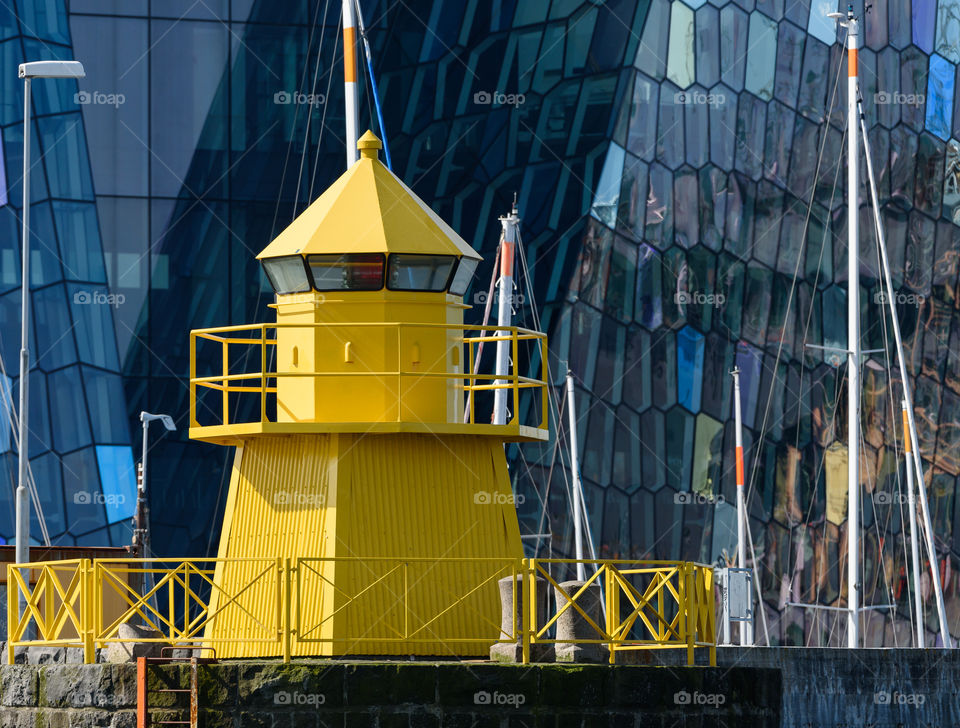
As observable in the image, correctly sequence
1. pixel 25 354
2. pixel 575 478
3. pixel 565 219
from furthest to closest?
pixel 565 219 < pixel 575 478 < pixel 25 354

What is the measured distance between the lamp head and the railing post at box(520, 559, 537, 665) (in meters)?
15.0

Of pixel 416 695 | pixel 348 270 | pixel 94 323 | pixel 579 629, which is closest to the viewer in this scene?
pixel 416 695

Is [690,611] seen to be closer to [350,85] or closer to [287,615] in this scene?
[287,615]

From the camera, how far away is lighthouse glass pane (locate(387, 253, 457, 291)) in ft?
57.0

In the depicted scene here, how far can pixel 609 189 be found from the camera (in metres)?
46.0

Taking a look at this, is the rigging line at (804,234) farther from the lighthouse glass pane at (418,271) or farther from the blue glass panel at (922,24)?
the lighthouse glass pane at (418,271)

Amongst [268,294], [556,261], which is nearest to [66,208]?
[268,294]

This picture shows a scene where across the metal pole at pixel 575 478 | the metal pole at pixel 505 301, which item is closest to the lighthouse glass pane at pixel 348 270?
the metal pole at pixel 505 301

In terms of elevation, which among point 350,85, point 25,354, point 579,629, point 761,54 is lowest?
point 579,629

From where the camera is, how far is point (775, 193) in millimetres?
47938

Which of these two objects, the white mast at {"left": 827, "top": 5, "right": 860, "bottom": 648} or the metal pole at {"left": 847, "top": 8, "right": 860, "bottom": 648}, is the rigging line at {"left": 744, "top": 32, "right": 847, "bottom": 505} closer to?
the white mast at {"left": 827, "top": 5, "right": 860, "bottom": 648}

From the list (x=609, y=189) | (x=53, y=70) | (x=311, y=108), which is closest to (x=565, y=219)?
(x=609, y=189)

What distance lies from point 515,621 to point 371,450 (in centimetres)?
217

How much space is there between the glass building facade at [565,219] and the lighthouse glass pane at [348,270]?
27819 millimetres
